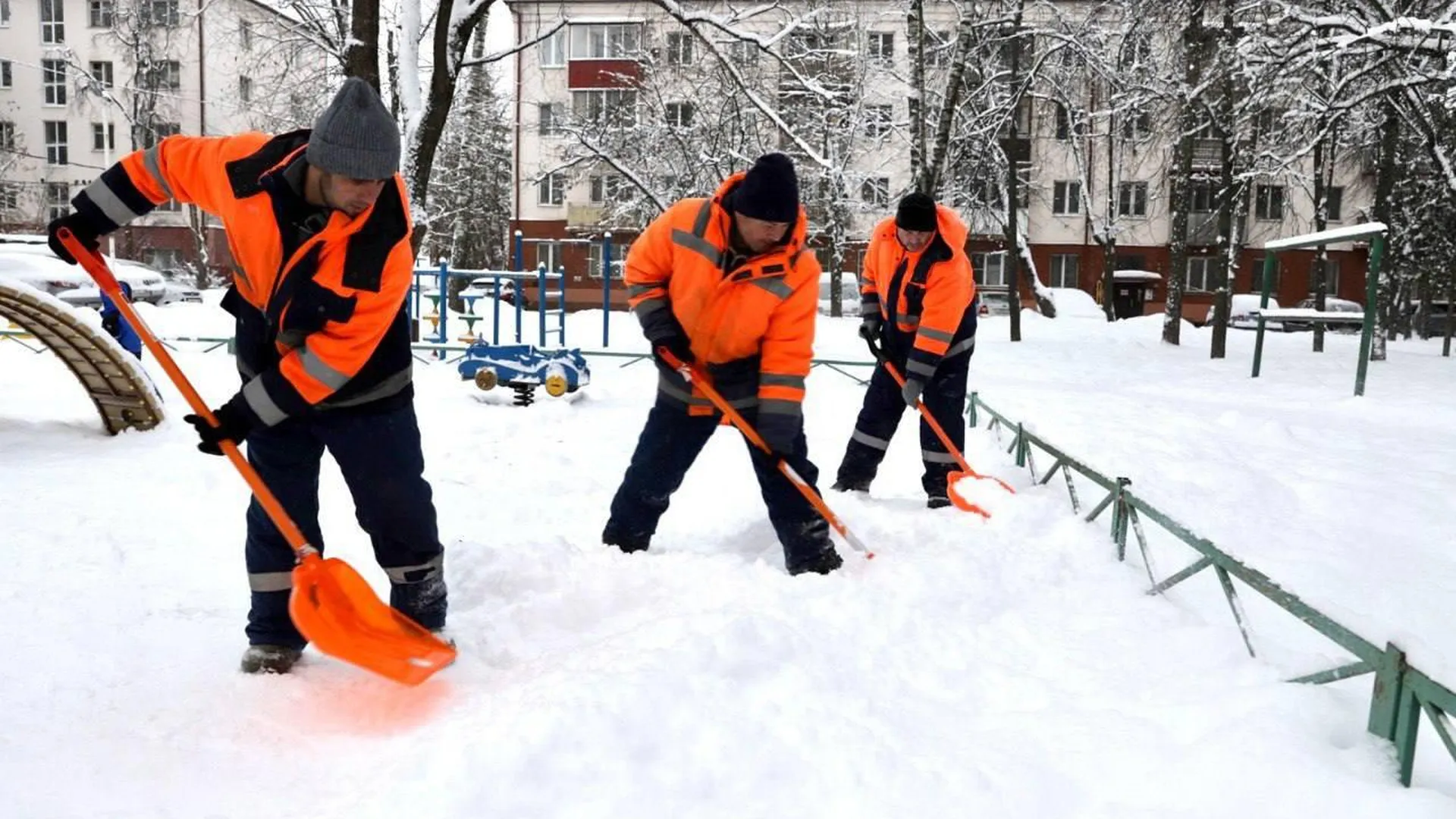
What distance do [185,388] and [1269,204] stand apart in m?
34.0

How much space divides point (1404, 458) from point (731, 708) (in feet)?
23.0

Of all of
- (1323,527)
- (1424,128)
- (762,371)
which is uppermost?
(1424,128)

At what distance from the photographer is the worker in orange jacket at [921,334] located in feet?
16.9

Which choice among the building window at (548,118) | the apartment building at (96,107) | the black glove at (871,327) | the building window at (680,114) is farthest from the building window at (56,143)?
the black glove at (871,327)

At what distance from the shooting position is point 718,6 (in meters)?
24.5

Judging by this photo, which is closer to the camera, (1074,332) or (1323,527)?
(1323,527)

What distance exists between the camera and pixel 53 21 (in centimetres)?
3566

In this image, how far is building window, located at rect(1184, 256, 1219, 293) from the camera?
33.6 m

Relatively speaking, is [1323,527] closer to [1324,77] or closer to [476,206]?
[1324,77]

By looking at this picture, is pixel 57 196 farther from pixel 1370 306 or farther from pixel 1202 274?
pixel 1370 306

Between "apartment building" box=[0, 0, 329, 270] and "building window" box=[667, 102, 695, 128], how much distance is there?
11620mm

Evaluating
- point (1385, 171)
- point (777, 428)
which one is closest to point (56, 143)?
point (1385, 171)

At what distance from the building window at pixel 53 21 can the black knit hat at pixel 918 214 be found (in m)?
40.2

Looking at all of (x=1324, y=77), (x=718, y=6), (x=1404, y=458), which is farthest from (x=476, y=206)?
(x=1404, y=458)
